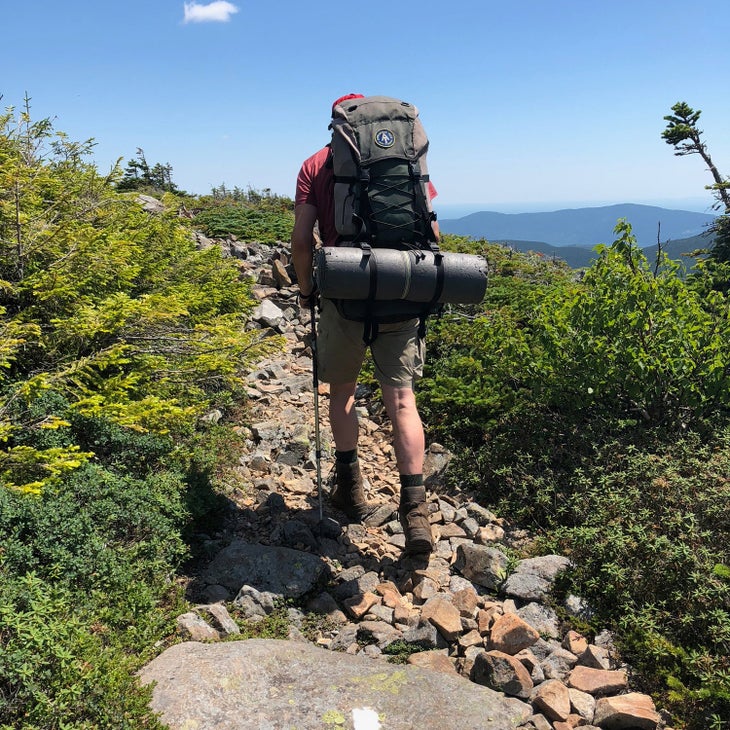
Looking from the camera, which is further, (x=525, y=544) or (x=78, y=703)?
(x=525, y=544)

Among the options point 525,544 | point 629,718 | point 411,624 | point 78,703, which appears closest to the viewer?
point 78,703

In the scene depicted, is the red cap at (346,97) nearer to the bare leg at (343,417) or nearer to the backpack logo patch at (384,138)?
the backpack logo patch at (384,138)

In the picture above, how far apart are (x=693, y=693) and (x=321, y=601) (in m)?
2.05

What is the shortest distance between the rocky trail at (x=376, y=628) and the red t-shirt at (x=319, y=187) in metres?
2.21

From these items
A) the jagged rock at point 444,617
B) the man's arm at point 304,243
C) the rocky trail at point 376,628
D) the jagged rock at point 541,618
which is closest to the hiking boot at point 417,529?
the rocky trail at point 376,628

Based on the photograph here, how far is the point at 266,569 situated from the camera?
12.3 ft

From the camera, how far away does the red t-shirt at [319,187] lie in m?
3.76

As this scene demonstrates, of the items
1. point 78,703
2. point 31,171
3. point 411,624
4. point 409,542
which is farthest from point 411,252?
point 31,171

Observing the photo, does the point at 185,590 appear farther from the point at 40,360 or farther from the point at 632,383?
the point at 632,383

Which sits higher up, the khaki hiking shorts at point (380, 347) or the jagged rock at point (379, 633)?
the khaki hiking shorts at point (380, 347)

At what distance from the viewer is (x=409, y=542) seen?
386 cm

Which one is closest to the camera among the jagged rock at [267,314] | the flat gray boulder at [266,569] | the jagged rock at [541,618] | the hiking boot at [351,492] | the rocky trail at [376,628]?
the rocky trail at [376,628]

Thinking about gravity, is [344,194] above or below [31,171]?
below

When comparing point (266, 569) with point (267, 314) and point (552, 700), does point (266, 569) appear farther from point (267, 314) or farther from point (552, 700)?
point (267, 314)
